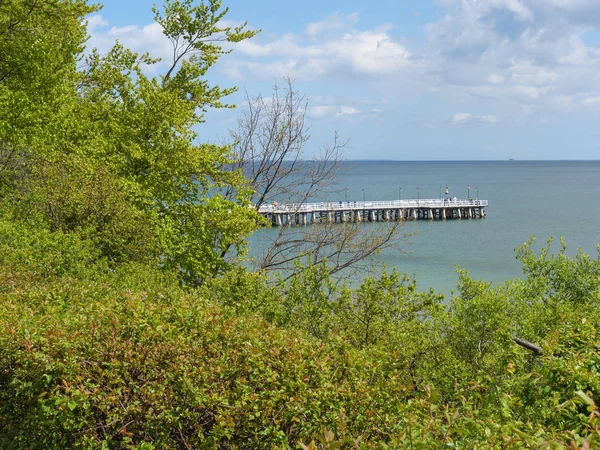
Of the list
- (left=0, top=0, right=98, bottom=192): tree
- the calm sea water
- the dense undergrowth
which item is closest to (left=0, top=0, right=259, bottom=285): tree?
(left=0, top=0, right=98, bottom=192): tree

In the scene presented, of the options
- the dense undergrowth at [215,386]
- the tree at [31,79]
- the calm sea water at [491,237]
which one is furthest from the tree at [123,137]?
the dense undergrowth at [215,386]

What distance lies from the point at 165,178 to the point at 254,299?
933cm

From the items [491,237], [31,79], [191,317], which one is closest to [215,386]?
[191,317]

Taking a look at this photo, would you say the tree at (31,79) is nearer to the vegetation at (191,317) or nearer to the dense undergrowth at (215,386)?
the vegetation at (191,317)

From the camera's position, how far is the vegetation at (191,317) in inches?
194

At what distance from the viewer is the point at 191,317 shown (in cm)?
609

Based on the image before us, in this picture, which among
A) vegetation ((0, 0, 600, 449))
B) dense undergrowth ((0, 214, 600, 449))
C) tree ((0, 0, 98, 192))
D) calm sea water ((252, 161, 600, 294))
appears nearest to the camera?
dense undergrowth ((0, 214, 600, 449))

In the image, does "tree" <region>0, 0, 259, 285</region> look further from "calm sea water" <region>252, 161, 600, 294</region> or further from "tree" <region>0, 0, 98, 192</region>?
"calm sea water" <region>252, 161, 600, 294</region>

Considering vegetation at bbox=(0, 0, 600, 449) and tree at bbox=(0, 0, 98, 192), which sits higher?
tree at bbox=(0, 0, 98, 192)

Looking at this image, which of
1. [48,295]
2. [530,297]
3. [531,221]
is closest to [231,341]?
[48,295]

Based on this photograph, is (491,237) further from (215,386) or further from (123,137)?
(215,386)

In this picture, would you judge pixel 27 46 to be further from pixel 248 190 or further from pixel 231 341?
pixel 231 341

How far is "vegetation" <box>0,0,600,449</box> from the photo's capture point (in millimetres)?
4918

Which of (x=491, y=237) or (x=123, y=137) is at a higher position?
(x=123, y=137)
